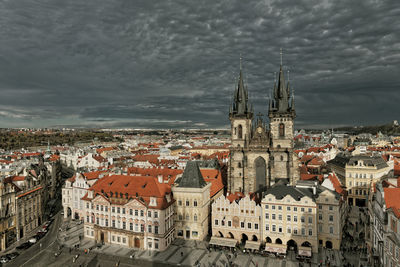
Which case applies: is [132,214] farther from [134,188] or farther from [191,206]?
[191,206]

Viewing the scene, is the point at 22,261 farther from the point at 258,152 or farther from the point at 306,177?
the point at 306,177

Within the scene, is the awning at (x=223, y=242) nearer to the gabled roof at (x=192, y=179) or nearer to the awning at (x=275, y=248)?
the awning at (x=275, y=248)

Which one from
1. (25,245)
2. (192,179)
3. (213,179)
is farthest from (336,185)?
(25,245)

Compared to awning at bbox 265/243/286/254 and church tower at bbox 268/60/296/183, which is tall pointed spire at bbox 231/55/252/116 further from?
awning at bbox 265/243/286/254

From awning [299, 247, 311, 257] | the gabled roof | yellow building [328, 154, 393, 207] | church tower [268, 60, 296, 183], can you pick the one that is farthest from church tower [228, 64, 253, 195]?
yellow building [328, 154, 393, 207]

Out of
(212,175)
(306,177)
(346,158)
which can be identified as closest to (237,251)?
(212,175)
